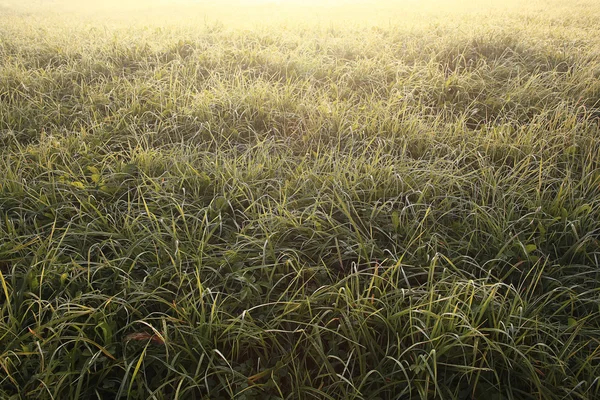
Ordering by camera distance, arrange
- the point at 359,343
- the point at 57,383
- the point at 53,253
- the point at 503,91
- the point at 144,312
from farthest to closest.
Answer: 1. the point at 503,91
2. the point at 53,253
3. the point at 144,312
4. the point at 359,343
5. the point at 57,383

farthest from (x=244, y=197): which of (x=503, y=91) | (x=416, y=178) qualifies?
(x=503, y=91)

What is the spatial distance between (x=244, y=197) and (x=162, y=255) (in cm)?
60

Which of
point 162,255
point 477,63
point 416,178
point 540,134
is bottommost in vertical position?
point 162,255

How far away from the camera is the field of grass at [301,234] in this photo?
52.7 inches

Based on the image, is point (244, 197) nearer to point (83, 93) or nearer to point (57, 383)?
point (57, 383)

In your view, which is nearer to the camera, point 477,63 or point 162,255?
point 162,255

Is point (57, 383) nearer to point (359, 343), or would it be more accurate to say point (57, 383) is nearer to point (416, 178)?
point (359, 343)

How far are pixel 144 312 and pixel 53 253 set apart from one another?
1.72ft

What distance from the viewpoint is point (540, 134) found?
2.62 m

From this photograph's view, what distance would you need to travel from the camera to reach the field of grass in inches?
52.7

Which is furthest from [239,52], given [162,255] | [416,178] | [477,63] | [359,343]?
[359,343]

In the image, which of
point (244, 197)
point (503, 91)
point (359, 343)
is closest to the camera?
point (359, 343)

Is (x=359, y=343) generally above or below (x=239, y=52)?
below

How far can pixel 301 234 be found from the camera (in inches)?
74.4
